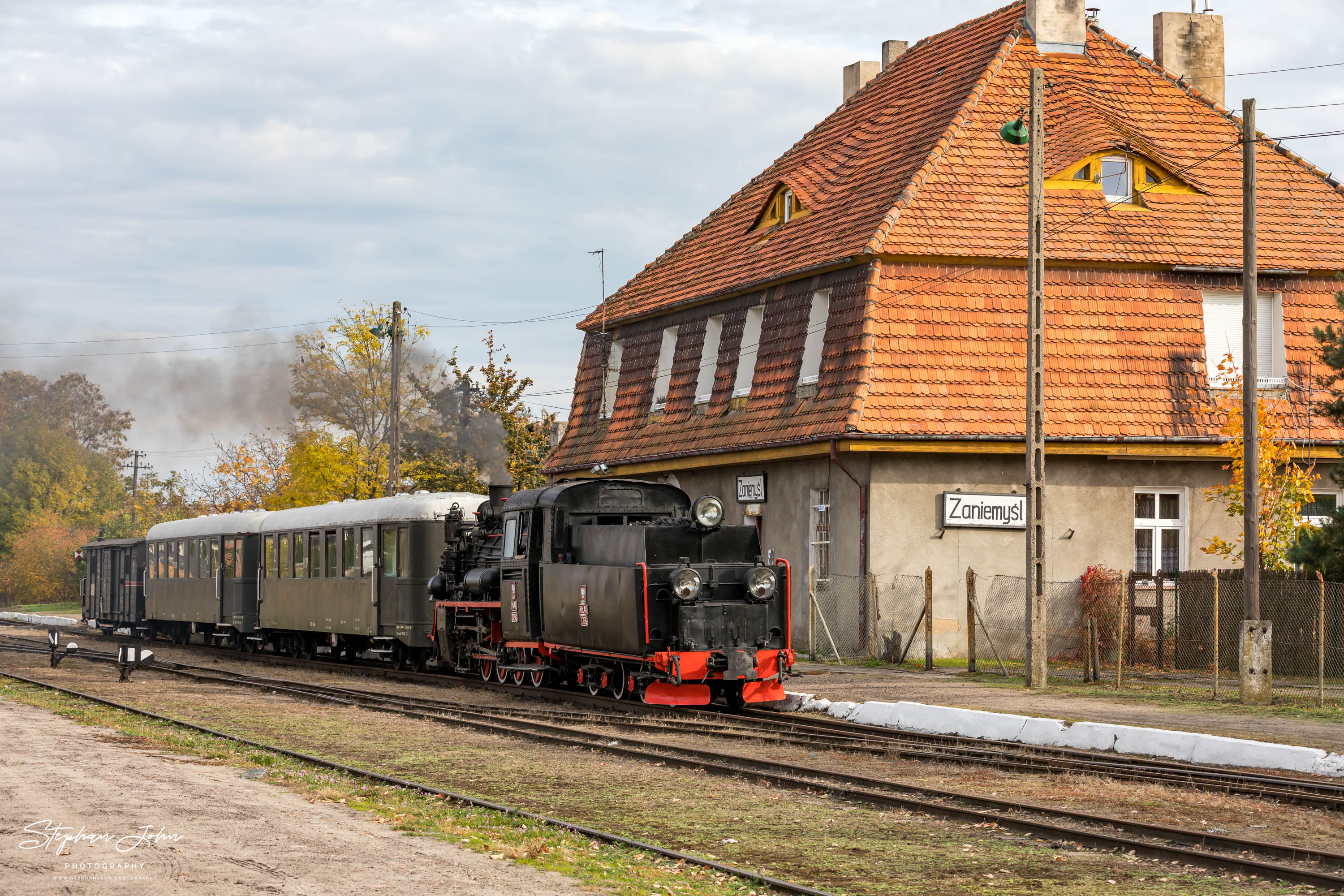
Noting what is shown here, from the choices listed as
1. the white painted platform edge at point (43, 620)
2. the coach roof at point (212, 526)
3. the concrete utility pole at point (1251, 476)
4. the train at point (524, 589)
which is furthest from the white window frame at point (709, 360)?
the white painted platform edge at point (43, 620)

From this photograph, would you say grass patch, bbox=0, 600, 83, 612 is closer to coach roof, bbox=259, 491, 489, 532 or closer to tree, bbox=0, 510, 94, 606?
tree, bbox=0, 510, 94, 606

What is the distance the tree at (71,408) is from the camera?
103500 millimetres

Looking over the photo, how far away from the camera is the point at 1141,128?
2956cm

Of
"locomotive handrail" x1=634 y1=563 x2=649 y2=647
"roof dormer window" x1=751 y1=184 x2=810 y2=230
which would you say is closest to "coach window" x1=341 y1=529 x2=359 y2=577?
"roof dormer window" x1=751 y1=184 x2=810 y2=230

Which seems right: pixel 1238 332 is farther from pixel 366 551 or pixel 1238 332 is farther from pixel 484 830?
pixel 484 830

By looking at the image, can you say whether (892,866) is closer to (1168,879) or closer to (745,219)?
(1168,879)

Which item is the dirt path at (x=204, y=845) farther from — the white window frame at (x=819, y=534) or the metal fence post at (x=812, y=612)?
the white window frame at (x=819, y=534)

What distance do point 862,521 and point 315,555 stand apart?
Answer: 1126 centimetres

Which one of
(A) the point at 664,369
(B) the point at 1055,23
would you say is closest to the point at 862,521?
(A) the point at 664,369

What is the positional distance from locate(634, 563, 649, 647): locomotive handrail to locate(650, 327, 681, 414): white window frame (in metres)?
14.5

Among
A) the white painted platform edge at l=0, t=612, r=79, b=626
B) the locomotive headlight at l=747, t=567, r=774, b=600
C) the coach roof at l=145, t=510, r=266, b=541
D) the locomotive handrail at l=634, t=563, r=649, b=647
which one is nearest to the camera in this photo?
the locomotive handrail at l=634, t=563, r=649, b=647

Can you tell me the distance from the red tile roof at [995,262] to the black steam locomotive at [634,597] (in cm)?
616

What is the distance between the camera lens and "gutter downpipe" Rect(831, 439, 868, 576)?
1009 inches

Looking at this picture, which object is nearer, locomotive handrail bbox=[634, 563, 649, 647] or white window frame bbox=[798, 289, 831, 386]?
locomotive handrail bbox=[634, 563, 649, 647]
